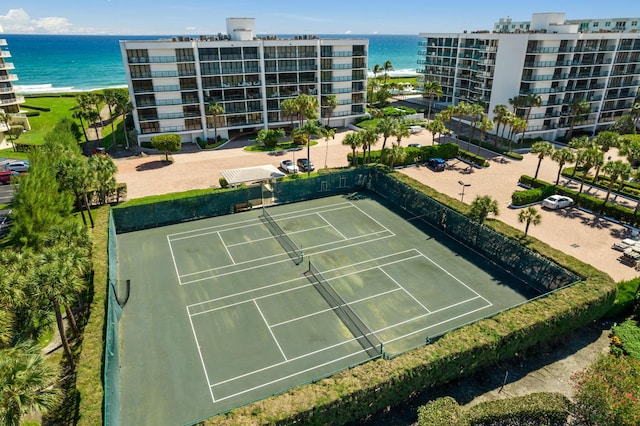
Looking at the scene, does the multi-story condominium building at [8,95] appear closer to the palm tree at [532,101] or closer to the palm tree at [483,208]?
the palm tree at [483,208]

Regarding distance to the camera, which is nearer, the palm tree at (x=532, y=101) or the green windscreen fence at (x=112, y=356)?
the green windscreen fence at (x=112, y=356)

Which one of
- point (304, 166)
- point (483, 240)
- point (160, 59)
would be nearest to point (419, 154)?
point (304, 166)

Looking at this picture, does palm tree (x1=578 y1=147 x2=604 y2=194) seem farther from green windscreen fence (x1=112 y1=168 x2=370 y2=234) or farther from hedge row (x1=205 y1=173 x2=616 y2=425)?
green windscreen fence (x1=112 y1=168 x2=370 y2=234)

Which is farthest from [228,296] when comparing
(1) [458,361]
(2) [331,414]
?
(1) [458,361]

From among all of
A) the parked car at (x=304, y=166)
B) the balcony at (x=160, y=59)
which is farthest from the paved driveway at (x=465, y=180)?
the balcony at (x=160, y=59)

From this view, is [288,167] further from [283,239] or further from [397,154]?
[283,239]

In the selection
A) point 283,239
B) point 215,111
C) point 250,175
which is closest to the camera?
point 283,239
